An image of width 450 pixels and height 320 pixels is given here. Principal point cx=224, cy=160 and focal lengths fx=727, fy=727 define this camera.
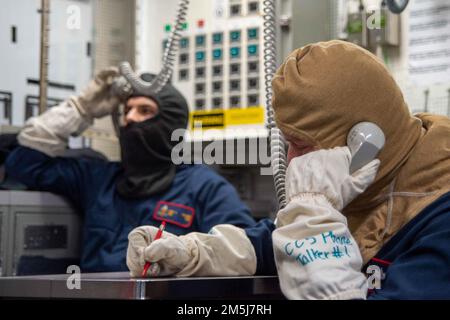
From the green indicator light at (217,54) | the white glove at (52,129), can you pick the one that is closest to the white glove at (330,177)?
the white glove at (52,129)

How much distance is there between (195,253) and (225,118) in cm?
169

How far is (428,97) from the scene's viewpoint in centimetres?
253

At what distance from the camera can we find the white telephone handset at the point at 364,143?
1.18 m

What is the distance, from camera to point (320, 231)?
1.11 metres

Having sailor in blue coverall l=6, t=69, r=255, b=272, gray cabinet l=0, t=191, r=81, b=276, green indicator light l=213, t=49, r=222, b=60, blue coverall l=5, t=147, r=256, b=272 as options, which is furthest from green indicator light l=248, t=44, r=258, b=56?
gray cabinet l=0, t=191, r=81, b=276

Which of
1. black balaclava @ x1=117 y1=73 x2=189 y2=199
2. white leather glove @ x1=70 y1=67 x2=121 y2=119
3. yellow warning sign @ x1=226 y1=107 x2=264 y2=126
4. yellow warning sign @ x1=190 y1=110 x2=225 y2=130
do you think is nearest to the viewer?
black balaclava @ x1=117 y1=73 x2=189 y2=199

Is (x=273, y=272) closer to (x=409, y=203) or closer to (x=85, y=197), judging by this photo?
(x=409, y=203)

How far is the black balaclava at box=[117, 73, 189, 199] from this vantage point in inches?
96.4

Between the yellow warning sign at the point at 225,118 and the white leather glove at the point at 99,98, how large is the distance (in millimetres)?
400

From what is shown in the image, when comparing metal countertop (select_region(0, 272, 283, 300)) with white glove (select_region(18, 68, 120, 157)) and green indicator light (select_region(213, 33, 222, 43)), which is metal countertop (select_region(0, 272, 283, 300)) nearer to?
white glove (select_region(18, 68, 120, 157))

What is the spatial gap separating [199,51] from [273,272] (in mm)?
1816

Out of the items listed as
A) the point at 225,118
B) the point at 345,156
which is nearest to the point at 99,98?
the point at 225,118

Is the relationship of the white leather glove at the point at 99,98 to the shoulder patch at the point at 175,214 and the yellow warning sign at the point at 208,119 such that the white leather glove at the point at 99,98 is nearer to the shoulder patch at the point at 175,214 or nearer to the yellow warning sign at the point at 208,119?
the yellow warning sign at the point at 208,119

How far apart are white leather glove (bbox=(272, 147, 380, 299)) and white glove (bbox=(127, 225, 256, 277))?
0.16m
